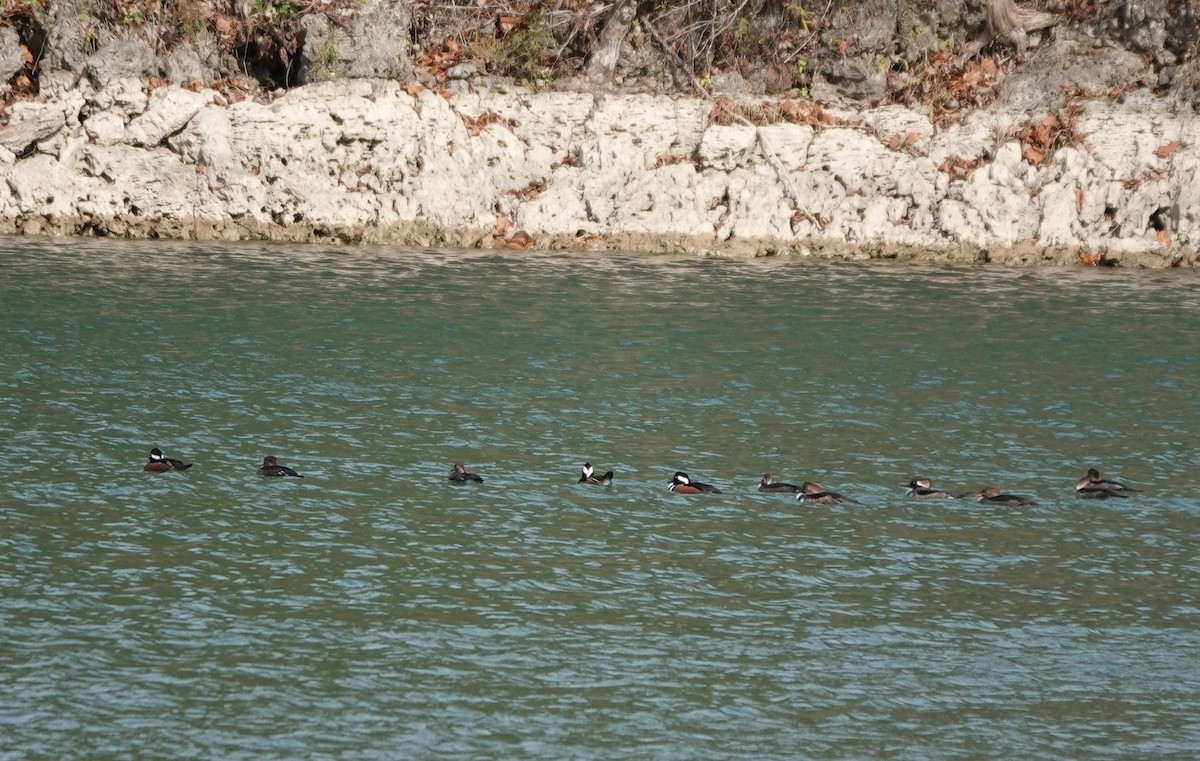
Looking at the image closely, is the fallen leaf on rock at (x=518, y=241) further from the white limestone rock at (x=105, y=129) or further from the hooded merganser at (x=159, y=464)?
the hooded merganser at (x=159, y=464)

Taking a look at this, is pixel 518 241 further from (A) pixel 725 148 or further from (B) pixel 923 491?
(B) pixel 923 491

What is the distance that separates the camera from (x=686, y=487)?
1574 cm

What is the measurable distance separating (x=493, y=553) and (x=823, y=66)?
79.8 feet

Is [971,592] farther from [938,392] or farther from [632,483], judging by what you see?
[938,392]

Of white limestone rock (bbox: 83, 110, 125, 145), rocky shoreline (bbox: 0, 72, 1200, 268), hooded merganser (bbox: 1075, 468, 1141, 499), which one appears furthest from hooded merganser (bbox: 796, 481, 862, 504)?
white limestone rock (bbox: 83, 110, 125, 145)

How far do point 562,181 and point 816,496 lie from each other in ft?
59.5

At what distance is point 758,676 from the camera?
444 inches

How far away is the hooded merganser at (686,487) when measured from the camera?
15.7 metres

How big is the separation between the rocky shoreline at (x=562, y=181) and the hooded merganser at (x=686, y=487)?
16.7 metres

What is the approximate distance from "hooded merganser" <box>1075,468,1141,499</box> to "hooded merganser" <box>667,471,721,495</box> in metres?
4.12

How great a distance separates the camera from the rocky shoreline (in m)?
31.6

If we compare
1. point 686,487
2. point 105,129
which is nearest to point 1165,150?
point 686,487

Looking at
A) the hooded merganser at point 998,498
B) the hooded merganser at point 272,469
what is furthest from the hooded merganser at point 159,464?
the hooded merganser at point 998,498

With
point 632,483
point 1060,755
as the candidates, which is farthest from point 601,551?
point 1060,755
